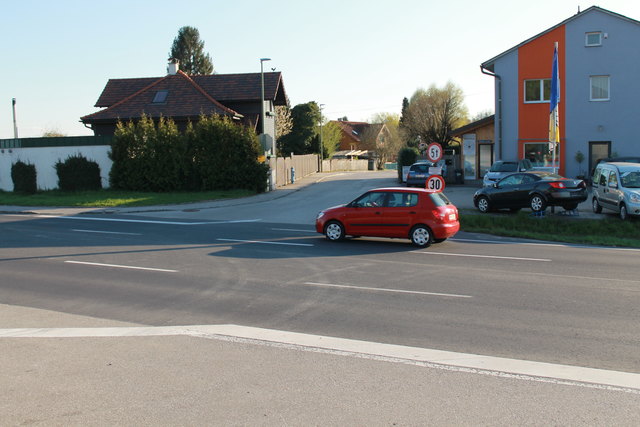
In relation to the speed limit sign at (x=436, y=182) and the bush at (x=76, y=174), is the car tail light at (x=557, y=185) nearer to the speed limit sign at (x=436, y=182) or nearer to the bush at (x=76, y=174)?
the speed limit sign at (x=436, y=182)

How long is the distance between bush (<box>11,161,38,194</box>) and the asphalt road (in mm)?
21252

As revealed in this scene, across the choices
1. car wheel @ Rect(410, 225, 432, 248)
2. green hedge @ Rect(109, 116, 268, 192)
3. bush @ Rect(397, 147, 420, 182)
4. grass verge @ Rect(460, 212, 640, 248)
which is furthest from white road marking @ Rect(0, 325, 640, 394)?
bush @ Rect(397, 147, 420, 182)

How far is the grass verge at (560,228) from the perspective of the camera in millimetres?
16903

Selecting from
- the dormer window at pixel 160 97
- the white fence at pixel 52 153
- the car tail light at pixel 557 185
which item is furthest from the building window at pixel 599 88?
the white fence at pixel 52 153

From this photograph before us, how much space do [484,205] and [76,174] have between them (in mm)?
23220

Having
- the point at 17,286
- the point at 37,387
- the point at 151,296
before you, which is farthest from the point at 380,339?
the point at 17,286

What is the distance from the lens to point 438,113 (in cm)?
6050

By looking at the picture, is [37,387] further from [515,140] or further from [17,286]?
[515,140]

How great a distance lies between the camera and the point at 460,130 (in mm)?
38094

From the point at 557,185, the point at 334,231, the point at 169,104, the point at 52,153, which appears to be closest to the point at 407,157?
the point at 169,104

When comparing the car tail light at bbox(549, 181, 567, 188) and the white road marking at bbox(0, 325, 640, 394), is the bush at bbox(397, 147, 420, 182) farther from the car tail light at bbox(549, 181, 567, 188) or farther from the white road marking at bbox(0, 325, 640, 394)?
the white road marking at bbox(0, 325, 640, 394)

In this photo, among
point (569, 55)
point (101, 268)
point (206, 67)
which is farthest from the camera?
point (206, 67)

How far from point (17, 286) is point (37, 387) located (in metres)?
5.83

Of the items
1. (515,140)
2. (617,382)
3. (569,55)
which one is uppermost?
(569,55)
